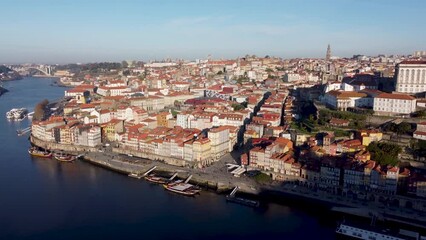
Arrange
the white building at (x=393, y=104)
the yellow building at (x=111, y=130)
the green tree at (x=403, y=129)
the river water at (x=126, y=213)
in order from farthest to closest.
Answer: the yellow building at (x=111, y=130), the white building at (x=393, y=104), the green tree at (x=403, y=129), the river water at (x=126, y=213)

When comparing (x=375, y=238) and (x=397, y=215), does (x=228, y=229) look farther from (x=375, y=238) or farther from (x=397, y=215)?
(x=397, y=215)

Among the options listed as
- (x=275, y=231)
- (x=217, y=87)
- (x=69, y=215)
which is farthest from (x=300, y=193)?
(x=217, y=87)

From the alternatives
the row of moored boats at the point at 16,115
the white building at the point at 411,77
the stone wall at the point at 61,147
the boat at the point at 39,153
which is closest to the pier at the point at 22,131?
the stone wall at the point at 61,147

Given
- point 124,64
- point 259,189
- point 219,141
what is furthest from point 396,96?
point 124,64

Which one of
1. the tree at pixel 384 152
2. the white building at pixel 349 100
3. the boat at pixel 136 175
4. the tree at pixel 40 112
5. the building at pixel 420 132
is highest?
the white building at pixel 349 100

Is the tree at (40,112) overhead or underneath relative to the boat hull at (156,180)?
overhead

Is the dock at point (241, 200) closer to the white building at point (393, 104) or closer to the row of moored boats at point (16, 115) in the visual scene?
the white building at point (393, 104)

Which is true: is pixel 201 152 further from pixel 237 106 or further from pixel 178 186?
pixel 237 106
